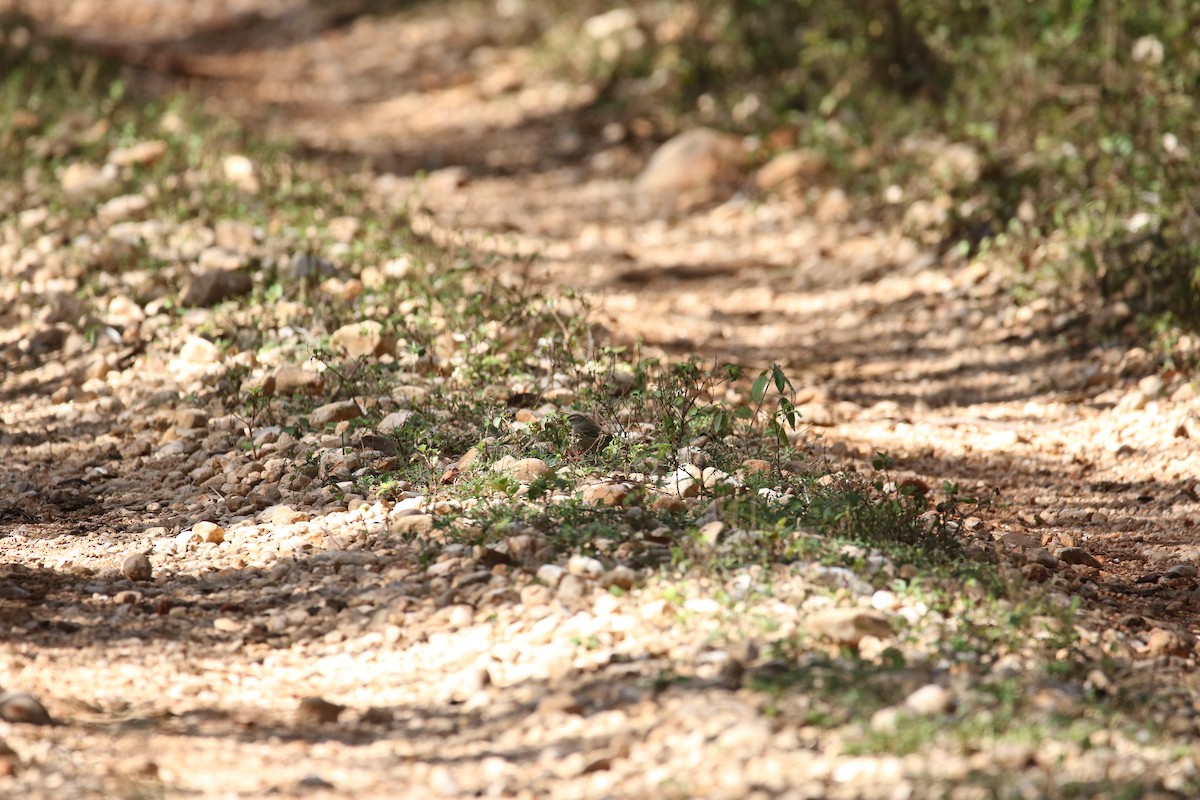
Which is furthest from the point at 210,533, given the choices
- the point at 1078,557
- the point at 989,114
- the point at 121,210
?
the point at 989,114

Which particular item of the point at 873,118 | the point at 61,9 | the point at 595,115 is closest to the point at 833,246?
the point at 873,118

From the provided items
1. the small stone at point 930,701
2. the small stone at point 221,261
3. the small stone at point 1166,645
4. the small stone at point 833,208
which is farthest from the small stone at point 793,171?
the small stone at point 930,701

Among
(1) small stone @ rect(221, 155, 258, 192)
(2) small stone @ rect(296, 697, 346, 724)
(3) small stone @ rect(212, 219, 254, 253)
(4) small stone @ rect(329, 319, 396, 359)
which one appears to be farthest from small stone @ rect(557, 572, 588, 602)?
(1) small stone @ rect(221, 155, 258, 192)

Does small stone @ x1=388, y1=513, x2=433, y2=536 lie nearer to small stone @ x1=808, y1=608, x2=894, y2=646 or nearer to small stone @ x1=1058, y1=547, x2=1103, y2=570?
small stone @ x1=808, y1=608, x2=894, y2=646

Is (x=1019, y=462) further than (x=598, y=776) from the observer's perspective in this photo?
Yes

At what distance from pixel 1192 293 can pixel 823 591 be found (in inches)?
111

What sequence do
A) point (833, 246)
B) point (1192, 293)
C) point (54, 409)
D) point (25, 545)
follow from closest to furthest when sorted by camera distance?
point (25, 545) → point (54, 409) → point (1192, 293) → point (833, 246)

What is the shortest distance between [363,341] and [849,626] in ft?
7.56

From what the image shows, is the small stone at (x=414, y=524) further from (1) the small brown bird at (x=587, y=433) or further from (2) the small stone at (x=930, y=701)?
(2) the small stone at (x=930, y=701)

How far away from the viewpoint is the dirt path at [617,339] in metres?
2.53

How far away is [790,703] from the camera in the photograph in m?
2.54

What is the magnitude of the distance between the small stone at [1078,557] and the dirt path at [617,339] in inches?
1.7

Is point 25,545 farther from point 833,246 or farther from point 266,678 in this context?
point 833,246

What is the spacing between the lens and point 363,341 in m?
4.51
